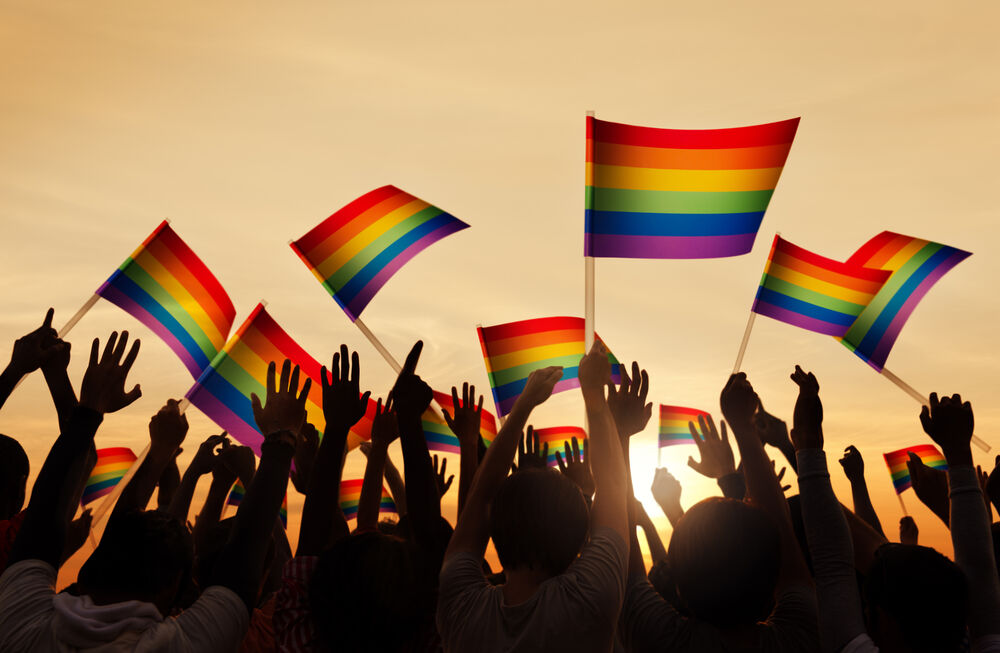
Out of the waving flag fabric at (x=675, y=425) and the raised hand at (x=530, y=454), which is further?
the waving flag fabric at (x=675, y=425)

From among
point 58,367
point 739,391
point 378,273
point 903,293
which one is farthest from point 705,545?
point 903,293

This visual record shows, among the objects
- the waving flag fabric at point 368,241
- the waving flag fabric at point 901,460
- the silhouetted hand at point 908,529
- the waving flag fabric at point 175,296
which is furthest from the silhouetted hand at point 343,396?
the waving flag fabric at point 901,460

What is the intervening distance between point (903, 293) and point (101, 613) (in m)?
10.1

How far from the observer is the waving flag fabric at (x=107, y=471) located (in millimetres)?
11891

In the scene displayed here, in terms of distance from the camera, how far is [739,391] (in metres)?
3.38

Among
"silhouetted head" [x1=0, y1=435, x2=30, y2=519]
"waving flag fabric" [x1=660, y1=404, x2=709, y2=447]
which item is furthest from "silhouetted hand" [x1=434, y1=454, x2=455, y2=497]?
"waving flag fabric" [x1=660, y1=404, x2=709, y2=447]

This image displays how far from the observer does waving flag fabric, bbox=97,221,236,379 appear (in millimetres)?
8477

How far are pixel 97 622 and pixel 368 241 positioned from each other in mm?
6673

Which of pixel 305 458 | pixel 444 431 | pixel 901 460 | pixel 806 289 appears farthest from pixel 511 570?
pixel 901 460

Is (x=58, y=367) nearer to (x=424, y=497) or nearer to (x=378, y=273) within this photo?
(x=424, y=497)

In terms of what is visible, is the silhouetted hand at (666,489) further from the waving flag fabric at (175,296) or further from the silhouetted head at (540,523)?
the waving flag fabric at (175,296)

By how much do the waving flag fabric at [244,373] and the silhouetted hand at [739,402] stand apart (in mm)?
6683

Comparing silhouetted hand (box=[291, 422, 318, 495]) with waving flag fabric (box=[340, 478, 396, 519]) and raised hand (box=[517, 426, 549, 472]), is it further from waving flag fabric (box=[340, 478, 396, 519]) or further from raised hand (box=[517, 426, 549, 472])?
waving flag fabric (box=[340, 478, 396, 519])

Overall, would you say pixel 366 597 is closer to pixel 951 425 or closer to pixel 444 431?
pixel 951 425
